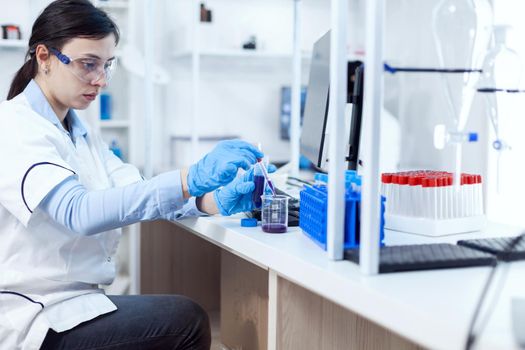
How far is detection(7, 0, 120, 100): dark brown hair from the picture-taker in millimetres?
1459

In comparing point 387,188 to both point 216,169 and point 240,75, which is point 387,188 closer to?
point 216,169

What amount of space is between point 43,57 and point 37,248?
1.54 feet

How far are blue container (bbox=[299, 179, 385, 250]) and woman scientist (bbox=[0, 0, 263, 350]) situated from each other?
0.17 metres

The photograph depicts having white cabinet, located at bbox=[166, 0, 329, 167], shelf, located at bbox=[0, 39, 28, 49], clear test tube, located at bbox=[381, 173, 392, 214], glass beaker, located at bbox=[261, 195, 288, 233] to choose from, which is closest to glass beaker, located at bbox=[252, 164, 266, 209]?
glass beaker, located at bbox=[261, 195, 288, 233]

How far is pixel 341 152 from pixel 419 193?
35 centimetres

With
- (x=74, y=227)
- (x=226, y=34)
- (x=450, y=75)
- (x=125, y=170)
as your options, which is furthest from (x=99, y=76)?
(x=226, y=34)

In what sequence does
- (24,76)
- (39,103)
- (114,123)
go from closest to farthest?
(39,103) → (24,76) → (114,123)

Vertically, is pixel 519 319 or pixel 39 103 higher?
pixel 39 103

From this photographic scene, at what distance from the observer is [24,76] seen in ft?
5.10

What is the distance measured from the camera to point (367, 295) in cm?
86

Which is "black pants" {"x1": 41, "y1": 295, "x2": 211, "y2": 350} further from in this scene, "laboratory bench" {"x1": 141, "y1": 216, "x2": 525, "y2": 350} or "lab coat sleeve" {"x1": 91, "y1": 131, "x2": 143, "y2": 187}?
"lab coat sleeve" {"x1": 91, "y1": 131, "x2": 143, "y2": 187}

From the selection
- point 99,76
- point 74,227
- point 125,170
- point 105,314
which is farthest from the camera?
point 125,170

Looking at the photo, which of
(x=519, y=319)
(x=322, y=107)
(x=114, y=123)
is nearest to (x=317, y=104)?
(x=322, y=107)

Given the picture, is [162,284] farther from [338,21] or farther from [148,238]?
[338,21]
